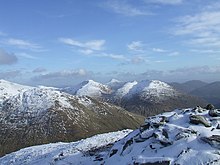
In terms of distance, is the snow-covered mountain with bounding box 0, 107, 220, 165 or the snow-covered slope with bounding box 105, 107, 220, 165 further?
the snow-covered mountain with bounding box 0, 107, 220, 165

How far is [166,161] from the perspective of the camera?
87.1ft

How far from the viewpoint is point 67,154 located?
4169cm

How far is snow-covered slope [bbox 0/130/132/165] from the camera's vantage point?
3830 cm

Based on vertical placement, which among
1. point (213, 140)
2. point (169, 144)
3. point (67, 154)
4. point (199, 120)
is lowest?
point (67, 154)

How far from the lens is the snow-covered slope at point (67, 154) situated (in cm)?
3830

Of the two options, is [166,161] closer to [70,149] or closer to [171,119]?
[171,119]

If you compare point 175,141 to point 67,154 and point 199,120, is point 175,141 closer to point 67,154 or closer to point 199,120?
point 199,120

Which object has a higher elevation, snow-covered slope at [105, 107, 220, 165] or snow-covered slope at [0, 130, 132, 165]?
snow-covered slope at [105, 107, 220, 165]

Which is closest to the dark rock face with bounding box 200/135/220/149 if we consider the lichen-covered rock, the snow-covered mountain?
the snow-covered mountain

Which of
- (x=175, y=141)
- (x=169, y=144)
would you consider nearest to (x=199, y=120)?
(x=175, y=141)

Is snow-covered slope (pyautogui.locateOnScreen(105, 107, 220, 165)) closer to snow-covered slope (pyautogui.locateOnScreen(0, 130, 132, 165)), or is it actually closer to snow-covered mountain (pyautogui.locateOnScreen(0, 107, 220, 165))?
snow-covered mountain (pyautogui.locateOnScreen(0, 107, 220, 165))

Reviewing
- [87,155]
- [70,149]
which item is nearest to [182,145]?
[87,155]

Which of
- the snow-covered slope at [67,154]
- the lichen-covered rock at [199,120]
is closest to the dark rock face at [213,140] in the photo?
the lichen-covered rock at [199,120]

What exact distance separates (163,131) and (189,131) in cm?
257
